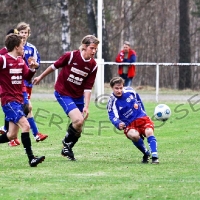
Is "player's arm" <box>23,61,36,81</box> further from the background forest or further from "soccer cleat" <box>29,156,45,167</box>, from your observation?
the background forest

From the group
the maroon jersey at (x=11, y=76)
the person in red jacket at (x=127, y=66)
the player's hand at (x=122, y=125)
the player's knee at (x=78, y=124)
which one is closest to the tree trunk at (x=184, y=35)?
the person in red jacket at (x=127, y=66)

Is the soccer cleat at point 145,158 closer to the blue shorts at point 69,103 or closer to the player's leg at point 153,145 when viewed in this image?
the player's leg at point 153,145

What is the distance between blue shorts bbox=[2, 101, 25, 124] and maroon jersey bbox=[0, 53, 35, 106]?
0.05 m

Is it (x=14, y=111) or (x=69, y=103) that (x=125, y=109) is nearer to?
(x=69, y=103)

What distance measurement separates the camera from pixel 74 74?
31.2 feet

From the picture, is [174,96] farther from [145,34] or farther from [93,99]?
[145,34]

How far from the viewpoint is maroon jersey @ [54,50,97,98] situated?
9.45 m

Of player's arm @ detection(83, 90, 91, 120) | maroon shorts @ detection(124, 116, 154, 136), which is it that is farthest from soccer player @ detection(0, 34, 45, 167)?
maroon shorts @ detection(124, 116, 154, 136)

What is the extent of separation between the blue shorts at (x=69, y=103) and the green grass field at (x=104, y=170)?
2.35ft

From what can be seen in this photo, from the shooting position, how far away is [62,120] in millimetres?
15922

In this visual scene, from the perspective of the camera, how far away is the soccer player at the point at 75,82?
9398mm

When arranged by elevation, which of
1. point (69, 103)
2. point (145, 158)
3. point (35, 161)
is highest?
point (69, 103)

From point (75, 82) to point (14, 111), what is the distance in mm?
1209

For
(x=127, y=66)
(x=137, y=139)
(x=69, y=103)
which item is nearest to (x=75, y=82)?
(x=69, y=103)
